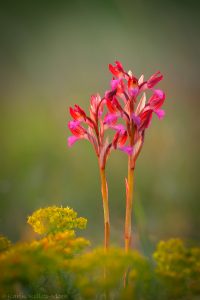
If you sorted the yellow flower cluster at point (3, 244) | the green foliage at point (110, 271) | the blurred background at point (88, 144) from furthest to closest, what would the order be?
the blurred background at point (88, 144) → the yellow flower cluster at point (3, 244) → the green foliage at point (110, 271)

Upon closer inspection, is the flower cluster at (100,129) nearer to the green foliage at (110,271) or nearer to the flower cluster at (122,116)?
the flower cluster at (122,116)

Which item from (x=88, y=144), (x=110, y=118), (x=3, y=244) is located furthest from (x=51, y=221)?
(x=88, y=144)

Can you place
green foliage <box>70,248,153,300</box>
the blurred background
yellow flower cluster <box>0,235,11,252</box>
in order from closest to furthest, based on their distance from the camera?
1. green foliage <box>70,248,153,300</box>
2. yellow flower cluster <box>0,235,11,252</box>
3. the blurred background

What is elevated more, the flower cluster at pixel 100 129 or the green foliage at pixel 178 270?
the flower cluster at pixel 100 129

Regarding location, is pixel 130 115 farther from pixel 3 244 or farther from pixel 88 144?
pixel 88 144

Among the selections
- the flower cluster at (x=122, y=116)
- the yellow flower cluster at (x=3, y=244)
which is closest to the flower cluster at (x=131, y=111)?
the flower cluster at (x=122, y=116)

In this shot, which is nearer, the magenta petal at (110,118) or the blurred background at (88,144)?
the magenta petal at (110,118)

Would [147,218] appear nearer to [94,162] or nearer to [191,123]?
[94,162]

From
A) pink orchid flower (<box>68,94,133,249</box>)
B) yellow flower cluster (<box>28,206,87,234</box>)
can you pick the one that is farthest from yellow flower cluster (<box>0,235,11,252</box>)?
pink orchid flower (<box>68,94,133,249</box>)

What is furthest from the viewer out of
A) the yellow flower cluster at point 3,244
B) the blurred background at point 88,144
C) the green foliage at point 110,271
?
the blurred background at point 88,144

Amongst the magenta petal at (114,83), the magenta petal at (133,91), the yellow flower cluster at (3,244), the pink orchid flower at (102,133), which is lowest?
the yellow flower cluster at (3,244)

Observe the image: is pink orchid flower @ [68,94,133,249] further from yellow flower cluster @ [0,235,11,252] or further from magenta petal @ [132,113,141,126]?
yellow flower cluster @ [0,235,11,252]

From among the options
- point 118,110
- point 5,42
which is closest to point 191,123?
point 5,42

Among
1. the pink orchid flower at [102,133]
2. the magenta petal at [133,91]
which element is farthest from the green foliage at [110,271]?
the magenta petal at [133,91]
